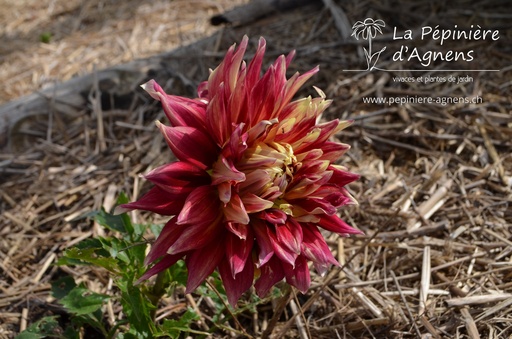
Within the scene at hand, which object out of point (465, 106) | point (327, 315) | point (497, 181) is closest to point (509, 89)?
point (465, 106)

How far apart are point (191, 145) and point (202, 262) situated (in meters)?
0.32

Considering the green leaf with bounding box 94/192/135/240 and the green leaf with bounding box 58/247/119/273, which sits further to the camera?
the green leaf with bounding box 94/192/135/240

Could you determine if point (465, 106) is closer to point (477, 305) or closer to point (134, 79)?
point (477, 305)

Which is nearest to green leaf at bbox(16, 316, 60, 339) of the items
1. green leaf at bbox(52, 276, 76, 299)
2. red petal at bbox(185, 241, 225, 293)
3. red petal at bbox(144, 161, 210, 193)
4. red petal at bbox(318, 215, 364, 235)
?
green leaf at bbox(52, 276, 76, 299)

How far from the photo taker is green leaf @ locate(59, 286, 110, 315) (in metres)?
1.79

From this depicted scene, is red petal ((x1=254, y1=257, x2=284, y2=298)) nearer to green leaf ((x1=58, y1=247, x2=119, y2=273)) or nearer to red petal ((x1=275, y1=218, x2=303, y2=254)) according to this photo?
red petal ((x1=275, y1=218, x2=303, y2=254))

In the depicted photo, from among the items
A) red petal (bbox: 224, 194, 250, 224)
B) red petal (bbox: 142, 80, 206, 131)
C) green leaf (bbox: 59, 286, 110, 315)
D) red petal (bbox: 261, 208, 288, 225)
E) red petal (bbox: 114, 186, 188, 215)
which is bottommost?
green leaf (bbox: 59, 286, 110, 315)

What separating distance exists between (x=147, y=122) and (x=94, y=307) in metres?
1.49

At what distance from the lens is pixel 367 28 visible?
3410 mm

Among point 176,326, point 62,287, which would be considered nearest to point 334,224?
point 176,326

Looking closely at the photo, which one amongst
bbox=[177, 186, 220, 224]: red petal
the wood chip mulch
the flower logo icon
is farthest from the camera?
the flower logo icon

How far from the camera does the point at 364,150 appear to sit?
282cm

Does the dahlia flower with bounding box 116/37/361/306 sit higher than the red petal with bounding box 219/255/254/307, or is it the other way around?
the dahlia flower with bounding box 116/37/361/306

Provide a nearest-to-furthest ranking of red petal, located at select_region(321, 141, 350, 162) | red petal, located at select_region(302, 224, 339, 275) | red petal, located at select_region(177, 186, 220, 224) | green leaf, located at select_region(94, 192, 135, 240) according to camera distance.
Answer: red petal, located at select_region(177, 186, 220, 224)
red petal, located at select_region(302, 224, 339, 275)
red petal, located at select_region(321, 141, 350, 162)
green leaf, located at select_region(94, 192, 135, 240)
